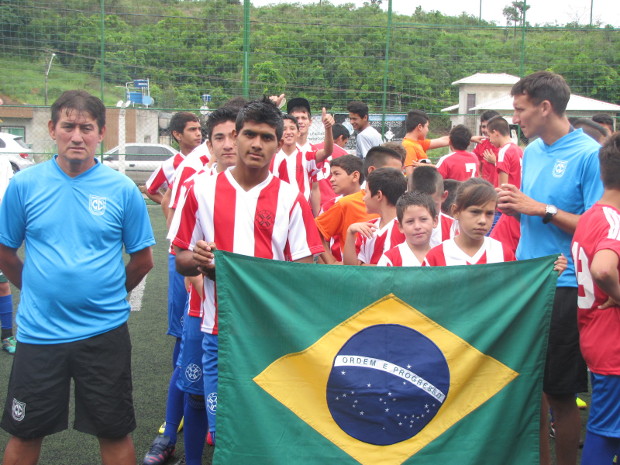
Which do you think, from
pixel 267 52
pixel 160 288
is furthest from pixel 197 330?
pixel 267 52

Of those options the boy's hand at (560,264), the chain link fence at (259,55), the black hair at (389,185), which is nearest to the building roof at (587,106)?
the chain link fence at (259,55)

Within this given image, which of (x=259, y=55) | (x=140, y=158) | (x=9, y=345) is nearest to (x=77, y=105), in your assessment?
(x=9, y=345)

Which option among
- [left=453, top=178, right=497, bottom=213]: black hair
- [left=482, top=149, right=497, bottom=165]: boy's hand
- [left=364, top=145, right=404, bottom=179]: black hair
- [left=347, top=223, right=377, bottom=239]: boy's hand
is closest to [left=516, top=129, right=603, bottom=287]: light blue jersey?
[left=453, top=178, right=497, bottom=213]: black hair

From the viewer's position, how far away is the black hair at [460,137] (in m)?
9.17

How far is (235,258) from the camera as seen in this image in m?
3.10

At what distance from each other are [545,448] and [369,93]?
14.2m

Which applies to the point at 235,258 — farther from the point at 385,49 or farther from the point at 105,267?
the point at 385,49

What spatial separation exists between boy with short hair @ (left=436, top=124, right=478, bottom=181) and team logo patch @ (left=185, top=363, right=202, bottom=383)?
19.4 feet

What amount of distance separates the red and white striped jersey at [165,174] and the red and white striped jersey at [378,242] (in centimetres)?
224

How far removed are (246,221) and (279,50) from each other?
1446 cm

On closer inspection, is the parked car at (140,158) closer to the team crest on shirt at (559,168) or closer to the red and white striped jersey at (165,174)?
the red and white striped jersey at (165,174)

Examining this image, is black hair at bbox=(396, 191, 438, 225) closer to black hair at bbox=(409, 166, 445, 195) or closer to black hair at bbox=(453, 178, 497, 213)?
black hair at bbox=(453, 178, 497, 213)

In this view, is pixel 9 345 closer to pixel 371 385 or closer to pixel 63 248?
pixel 63 248

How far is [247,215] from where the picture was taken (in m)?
3.45
